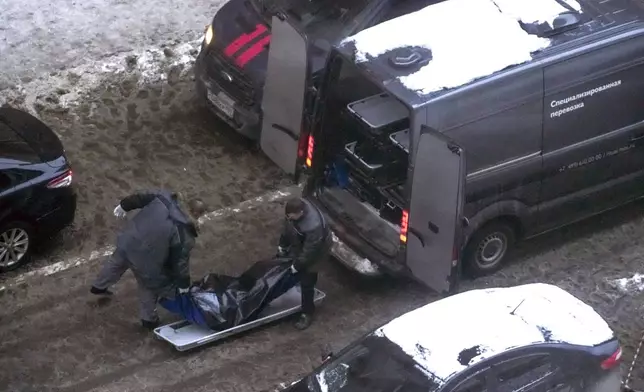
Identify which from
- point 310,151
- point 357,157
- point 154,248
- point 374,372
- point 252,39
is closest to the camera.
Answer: point 374,372

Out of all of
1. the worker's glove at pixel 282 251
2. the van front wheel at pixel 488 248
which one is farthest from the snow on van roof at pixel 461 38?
the worker's glove at pixel 282 251

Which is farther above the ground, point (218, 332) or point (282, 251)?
point (282, 251)

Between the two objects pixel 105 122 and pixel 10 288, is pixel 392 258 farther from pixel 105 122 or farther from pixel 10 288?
pixel 105 122

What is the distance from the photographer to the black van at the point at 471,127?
29.9ft

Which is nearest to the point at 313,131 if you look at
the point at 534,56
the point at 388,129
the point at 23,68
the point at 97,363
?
the point at 388,129

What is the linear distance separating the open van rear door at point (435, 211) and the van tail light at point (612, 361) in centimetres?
161

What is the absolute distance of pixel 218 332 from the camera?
938 centimetres

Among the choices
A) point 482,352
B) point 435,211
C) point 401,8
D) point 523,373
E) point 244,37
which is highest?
point 401,8

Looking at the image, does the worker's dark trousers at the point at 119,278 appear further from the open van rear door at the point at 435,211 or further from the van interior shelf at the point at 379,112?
the van interior shelf at the point at 379,112

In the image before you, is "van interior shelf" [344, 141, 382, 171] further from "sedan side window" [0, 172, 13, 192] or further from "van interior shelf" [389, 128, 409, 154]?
"sedan side window" [0, 172, 13, 192]

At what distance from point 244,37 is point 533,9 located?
3225 mm

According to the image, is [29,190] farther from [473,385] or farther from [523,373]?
[523,373]

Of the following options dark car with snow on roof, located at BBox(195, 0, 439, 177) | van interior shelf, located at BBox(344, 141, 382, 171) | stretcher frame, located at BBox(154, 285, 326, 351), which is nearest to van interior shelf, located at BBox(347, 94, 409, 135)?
van interior shelf, located at BBox(344, 141, 382, 171)

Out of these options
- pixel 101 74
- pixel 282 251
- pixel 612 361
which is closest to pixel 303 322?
pixel 282 251
